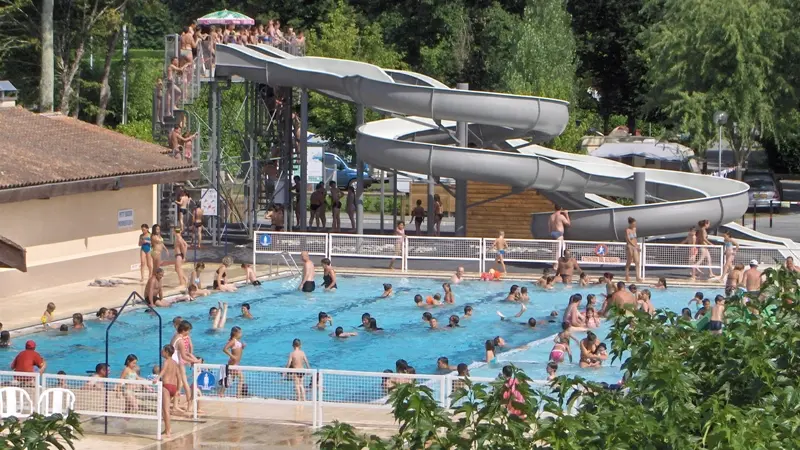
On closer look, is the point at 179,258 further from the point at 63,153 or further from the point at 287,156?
the point at 287,156

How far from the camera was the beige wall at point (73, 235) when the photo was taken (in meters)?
25.6

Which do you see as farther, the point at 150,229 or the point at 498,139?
the point at 498,139

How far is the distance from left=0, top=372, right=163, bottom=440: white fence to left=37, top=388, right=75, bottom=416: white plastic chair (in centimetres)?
13

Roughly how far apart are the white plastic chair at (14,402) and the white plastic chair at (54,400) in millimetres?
132

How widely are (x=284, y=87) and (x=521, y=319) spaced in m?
10.6

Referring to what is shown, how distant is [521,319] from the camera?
984 inches

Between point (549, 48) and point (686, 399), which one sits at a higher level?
point (549, 48)

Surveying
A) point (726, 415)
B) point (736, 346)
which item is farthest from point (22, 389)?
point (726, 415)

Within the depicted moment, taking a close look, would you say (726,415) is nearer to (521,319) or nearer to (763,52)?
(521,319)

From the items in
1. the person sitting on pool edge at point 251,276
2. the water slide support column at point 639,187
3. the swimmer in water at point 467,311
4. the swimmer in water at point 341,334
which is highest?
the water slide support column at point 639,187

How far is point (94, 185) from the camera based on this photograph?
1060 inches

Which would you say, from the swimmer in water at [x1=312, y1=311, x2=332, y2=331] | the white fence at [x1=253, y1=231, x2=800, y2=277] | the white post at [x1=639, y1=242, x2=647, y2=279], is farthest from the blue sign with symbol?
the white post at [x1=639, y1=242, x2=647, y2=279]

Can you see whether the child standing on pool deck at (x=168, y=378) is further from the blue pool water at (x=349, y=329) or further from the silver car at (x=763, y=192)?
the silver car at (x=763, y=192)

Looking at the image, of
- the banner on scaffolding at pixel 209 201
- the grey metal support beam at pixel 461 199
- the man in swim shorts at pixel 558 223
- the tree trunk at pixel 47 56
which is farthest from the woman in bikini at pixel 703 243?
the tree trunk at pixel 47 56
